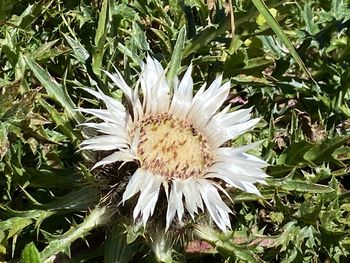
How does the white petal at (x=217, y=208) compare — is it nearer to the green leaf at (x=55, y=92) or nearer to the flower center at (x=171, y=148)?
the flower center at (x=171, y=148)

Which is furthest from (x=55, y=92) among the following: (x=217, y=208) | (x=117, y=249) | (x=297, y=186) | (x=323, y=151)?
(x=323, y=151)

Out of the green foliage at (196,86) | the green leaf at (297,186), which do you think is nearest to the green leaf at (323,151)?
the green foliage at (196,86)

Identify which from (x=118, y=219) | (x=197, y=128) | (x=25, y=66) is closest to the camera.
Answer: (x=118, y=219)

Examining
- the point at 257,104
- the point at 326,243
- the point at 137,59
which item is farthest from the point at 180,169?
the point at 257,104

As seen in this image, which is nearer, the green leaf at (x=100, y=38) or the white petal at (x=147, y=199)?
the white petal at (x=147, y=199)

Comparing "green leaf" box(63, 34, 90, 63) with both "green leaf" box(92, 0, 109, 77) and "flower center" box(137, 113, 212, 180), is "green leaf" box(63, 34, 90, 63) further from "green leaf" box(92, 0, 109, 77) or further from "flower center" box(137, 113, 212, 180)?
"flower center" box(137, 113, 212, 180)

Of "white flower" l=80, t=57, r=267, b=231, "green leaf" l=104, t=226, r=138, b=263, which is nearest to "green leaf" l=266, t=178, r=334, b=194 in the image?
"white flower" l=80, t=57, r=267, b=231

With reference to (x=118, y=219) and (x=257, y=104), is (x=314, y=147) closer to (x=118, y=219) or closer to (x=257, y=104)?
(x=257, y=104)

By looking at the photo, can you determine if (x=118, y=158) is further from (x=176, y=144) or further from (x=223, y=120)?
(x=223, y=120)
